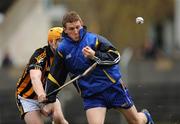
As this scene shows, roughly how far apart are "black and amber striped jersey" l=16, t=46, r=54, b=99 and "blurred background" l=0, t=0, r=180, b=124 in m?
6.15

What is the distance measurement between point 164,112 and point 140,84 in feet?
12.6

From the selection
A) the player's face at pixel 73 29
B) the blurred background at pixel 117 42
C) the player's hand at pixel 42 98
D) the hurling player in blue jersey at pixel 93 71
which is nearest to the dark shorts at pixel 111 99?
the hurling player in blue jersey at pixel 93 71

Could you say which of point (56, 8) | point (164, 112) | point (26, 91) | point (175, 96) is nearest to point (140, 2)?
point (56, 8)

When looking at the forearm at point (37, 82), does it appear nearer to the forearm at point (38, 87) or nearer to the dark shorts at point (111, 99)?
the forearm at point (38, 87)

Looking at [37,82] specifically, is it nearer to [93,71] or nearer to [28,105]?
[28,105]

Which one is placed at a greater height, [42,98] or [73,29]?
[73,29]

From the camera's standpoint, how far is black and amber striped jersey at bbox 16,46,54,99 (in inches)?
633

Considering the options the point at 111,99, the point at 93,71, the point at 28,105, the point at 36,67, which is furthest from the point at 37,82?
the point at 111,99

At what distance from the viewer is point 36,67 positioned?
52.6ft

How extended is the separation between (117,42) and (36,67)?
946 inches

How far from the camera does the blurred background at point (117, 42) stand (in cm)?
2681

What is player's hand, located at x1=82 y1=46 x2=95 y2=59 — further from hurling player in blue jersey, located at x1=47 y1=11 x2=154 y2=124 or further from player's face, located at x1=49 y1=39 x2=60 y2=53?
player's face, located at x1=49 y1=39 x2=60 y2=53

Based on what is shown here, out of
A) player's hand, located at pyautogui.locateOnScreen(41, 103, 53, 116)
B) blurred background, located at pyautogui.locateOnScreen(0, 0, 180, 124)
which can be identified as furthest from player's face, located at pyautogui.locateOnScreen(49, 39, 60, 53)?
blurred background, located at pyautogui.locateOnScreen(0, 0, 180, 124)

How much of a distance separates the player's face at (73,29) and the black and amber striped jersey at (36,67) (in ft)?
3.69
